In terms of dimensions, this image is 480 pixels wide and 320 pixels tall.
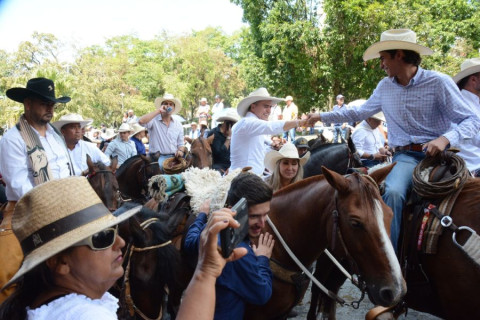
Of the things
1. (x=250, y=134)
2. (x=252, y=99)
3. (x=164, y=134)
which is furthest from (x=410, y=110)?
(x=164, y=134)

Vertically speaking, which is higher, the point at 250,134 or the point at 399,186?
the point at 250,134

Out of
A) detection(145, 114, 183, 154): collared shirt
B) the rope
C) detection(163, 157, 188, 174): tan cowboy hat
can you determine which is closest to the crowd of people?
the rope

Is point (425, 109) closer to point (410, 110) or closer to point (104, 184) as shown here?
point (410, 110)

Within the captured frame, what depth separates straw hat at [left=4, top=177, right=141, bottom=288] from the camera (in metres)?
1.43

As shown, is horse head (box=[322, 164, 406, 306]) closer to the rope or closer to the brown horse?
the brown horse

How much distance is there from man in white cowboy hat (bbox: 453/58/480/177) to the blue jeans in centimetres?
104

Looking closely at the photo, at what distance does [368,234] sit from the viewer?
8.68 ft

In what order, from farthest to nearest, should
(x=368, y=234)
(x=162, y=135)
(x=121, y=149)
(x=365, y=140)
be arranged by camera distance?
(x=121, y=149)
(x=162, y=135)
(x=365, y=140)
(x=368, y=234)

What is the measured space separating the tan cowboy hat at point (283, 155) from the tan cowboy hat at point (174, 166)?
1.37m

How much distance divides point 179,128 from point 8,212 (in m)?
4.90

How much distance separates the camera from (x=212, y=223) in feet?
5.27

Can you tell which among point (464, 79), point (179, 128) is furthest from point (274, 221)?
point (179, 128)

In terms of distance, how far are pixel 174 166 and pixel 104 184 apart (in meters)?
1.13

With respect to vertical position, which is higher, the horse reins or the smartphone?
the smartphone
